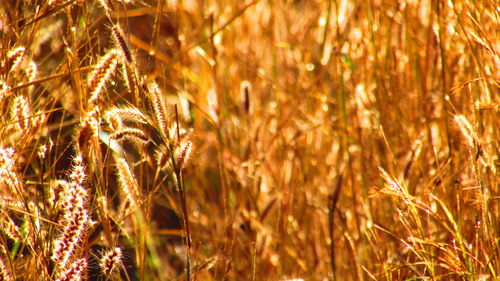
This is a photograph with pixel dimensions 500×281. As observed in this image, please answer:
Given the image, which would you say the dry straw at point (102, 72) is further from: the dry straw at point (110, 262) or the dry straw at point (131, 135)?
the dry straw at point (110, 262)

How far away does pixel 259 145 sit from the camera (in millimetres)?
1902

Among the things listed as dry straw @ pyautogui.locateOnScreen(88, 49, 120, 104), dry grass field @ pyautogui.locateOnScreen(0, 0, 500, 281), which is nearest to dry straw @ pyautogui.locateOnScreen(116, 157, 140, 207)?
→ dry grass field @ pyautogui.locateOnScreen(0, 0, 500, 281)

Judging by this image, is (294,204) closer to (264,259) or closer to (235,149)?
(264,259)

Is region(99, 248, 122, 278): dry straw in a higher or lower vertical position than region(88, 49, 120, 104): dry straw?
lower

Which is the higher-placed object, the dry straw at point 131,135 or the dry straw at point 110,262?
the dry straw at point 131,135

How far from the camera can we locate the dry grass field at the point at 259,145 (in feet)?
3.30

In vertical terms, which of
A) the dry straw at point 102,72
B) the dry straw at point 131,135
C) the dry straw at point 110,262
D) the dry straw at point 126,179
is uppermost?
the dry straw at point 102,72

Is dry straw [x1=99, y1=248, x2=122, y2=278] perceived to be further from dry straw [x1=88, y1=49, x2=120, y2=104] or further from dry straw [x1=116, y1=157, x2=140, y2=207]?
dry straw [x1=88, y1=49, x2=120, y2=104]

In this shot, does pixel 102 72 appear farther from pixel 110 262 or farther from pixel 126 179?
pixel 110 262

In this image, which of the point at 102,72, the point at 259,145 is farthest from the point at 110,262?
the point at 259,145

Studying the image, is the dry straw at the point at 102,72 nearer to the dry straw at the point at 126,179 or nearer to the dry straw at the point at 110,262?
the dry straw at the point at 126,179

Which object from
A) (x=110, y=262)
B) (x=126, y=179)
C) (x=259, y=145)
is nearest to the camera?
(x=110, y=262)

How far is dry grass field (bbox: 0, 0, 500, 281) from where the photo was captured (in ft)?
3.30

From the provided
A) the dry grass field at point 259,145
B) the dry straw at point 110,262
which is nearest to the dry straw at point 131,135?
the dry grass field at point 259,145
